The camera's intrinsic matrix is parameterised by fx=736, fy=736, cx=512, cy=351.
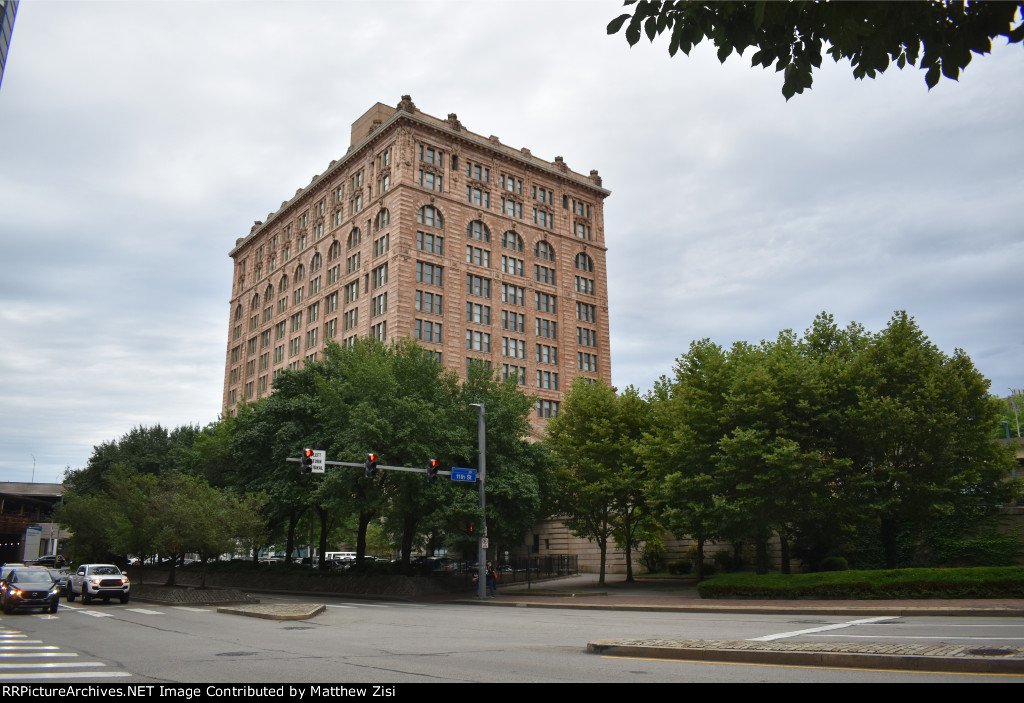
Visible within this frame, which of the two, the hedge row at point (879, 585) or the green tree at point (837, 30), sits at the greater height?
the green tree at point (837, 30)

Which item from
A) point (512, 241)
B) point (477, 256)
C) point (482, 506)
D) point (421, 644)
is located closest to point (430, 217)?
point (477, 256)

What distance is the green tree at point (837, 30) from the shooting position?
Result: 19.5 ft

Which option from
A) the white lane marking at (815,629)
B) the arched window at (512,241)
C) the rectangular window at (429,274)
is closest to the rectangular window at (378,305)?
the rectangular window at (429,274)

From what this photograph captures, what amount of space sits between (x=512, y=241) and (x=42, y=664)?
8160 cm

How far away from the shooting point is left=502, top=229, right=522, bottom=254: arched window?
9069 centimetres

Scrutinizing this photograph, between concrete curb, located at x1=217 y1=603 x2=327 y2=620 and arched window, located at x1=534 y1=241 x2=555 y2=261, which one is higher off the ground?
arched window, located at x1=534 y1=241 x2=555 y2=261

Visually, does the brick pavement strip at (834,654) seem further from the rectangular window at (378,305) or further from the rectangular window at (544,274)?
the rectangular window at (544,274)

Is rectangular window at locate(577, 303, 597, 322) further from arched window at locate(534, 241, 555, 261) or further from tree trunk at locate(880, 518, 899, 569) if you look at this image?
tree trunk at locate(880, 518, 899, 569)

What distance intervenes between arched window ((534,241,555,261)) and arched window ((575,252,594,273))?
4718 millimetres

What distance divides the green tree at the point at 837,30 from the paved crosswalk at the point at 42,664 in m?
11.8

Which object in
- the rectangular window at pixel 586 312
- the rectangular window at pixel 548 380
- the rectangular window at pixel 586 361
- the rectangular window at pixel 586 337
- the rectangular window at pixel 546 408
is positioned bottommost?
the rectangular window at pixel 546 408

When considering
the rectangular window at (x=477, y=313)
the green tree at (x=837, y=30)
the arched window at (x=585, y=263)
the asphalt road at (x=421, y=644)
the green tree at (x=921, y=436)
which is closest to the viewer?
the green tree at (x=837, y=30)

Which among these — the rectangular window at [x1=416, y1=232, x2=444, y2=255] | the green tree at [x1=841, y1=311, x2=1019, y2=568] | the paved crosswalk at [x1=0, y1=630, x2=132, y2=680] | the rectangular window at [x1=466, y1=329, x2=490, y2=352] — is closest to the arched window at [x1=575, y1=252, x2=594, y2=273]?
the rectangular window at [x1=466, y1=329, x2=490, y2=352]
